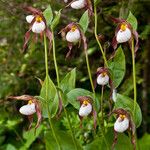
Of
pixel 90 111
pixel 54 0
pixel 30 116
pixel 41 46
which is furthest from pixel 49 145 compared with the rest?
pixel 41 46

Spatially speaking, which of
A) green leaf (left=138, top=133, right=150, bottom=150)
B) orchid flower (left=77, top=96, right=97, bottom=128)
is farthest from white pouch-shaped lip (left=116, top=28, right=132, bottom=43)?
green leaf (left=138, top=133, right=150, bottom=150)

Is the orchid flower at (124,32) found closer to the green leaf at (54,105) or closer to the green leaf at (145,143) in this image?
the green leaf at (54,105)

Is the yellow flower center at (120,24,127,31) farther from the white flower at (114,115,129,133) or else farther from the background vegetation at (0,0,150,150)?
the background vegetation at (0,0,150,150)

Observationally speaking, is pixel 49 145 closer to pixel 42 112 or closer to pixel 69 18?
pixel 42 112

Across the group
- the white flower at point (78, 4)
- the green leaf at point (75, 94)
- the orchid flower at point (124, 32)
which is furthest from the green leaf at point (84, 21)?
the green leaf at point (75, 94)

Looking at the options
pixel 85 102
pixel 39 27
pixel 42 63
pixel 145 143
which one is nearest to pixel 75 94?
pixel 85 102
